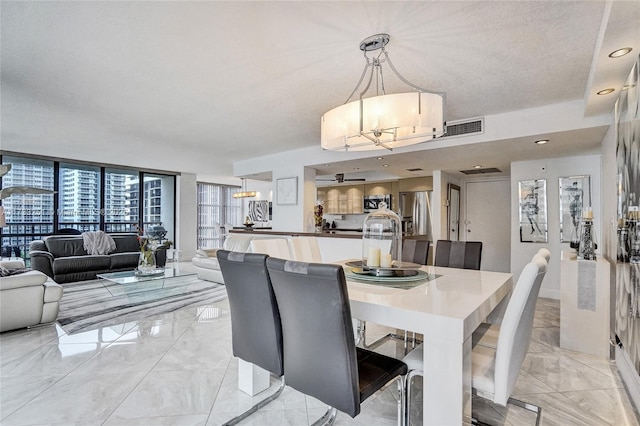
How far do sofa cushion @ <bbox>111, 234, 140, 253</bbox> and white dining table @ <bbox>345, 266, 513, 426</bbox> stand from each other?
6334mm

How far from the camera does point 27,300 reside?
123 inches

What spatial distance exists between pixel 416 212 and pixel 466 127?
293 centimetres

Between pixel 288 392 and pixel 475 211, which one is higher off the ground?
pixel 475 211

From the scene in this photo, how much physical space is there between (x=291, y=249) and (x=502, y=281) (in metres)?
1.60

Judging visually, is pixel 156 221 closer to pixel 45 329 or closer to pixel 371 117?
pixel 45 329

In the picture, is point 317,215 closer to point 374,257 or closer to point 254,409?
point 374,257

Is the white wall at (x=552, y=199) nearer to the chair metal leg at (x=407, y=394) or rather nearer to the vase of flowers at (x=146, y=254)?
the chair metal leg at (x=407, y=394)

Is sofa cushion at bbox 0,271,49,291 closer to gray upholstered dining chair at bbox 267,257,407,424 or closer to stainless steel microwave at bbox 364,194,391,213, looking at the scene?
gray upholstered dining chair at bbox 267,257,407,424

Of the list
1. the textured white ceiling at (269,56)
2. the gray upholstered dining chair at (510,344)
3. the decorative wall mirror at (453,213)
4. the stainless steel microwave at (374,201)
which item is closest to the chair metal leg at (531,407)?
the gray upholstered dining chair at (510,344)

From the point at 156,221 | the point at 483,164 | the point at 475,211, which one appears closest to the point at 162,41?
the point at 483,164

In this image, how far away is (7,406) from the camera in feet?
6.21

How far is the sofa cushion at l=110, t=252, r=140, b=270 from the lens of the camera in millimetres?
5941

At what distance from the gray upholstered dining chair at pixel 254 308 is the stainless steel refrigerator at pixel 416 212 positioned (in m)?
5.06

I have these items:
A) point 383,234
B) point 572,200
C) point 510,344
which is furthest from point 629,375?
point 572,200
